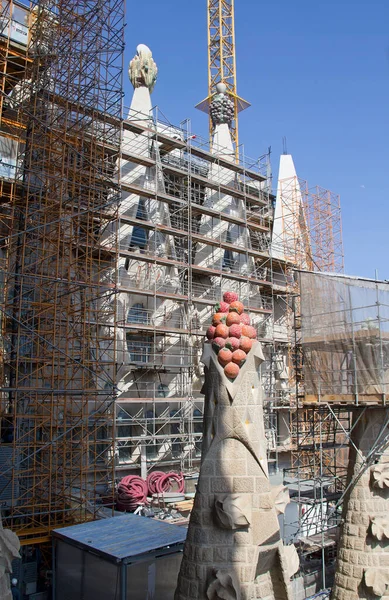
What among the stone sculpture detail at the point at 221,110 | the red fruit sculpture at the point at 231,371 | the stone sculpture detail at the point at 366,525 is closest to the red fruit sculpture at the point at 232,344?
the red fruit sculpture at the point at 231,371

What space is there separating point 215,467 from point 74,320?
11.2 m

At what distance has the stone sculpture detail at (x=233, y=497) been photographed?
7.57 metres

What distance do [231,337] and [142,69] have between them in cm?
2019

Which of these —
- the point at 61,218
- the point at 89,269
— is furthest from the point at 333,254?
the point at 61,218

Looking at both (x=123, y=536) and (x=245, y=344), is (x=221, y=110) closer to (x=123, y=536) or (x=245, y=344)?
(x=123, y=536)

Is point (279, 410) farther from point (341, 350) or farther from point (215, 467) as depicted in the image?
point (215, 467)

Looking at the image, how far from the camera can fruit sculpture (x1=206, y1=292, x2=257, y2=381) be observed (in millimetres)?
8250

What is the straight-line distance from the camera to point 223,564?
7574 mm

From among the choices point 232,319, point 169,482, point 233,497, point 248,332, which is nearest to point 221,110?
point 169,482

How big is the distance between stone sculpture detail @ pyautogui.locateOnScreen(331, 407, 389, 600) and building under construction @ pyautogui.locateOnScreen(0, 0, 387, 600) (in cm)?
48

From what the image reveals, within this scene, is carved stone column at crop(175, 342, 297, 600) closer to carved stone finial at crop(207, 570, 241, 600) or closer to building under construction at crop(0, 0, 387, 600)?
carved stone finial at crop(207, 570, 241, 600)

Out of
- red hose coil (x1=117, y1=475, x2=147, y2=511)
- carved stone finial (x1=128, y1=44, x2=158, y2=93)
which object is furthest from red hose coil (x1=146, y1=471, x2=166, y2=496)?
carved stone finial (x1=128, y1=44, x2=158, y2=93)

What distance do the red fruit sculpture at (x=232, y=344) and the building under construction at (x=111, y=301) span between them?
6.50 m

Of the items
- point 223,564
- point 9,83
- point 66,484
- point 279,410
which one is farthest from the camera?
point 279,410
